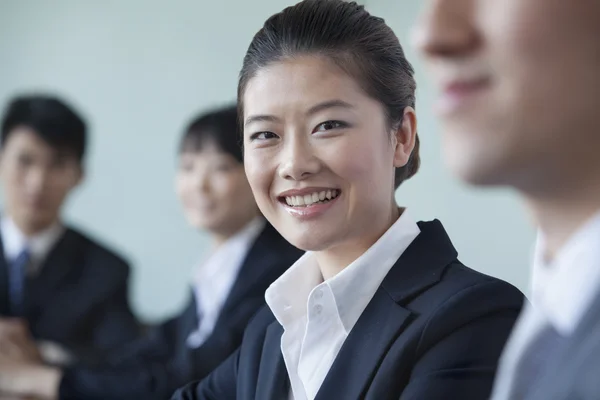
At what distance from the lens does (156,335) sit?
1.40m

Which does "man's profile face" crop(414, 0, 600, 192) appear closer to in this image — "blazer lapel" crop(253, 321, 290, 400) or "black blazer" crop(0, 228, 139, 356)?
"blazer lapel" crop(253, 321, 290, 400)

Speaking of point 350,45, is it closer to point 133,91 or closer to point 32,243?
point 32,243

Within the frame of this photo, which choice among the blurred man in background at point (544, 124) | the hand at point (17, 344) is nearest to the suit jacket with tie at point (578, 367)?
the blurred man in background at point (544, 124)

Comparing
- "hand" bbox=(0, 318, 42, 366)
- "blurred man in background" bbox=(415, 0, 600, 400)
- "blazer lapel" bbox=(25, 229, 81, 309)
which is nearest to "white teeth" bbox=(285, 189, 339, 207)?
"blurred man in background" bbox=(415, 0, 600, 400)

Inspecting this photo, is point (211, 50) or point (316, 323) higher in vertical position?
point (211, 50)

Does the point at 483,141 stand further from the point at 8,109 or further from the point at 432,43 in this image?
the point at 8,109

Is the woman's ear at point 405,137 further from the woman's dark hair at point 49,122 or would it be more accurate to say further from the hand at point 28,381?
the woman's dark hair at point 49,122

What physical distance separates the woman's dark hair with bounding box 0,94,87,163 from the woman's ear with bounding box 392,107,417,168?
127 centimetres

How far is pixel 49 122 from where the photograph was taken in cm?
182

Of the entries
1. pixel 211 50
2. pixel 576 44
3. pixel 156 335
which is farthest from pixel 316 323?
pixel 211 50

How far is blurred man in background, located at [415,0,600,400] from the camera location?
39 cm

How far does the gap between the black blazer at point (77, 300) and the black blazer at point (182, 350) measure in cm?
19

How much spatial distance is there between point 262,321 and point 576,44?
0.49 m

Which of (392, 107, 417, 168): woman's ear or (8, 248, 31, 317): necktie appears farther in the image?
(8, 248, 31, 317): necktie
